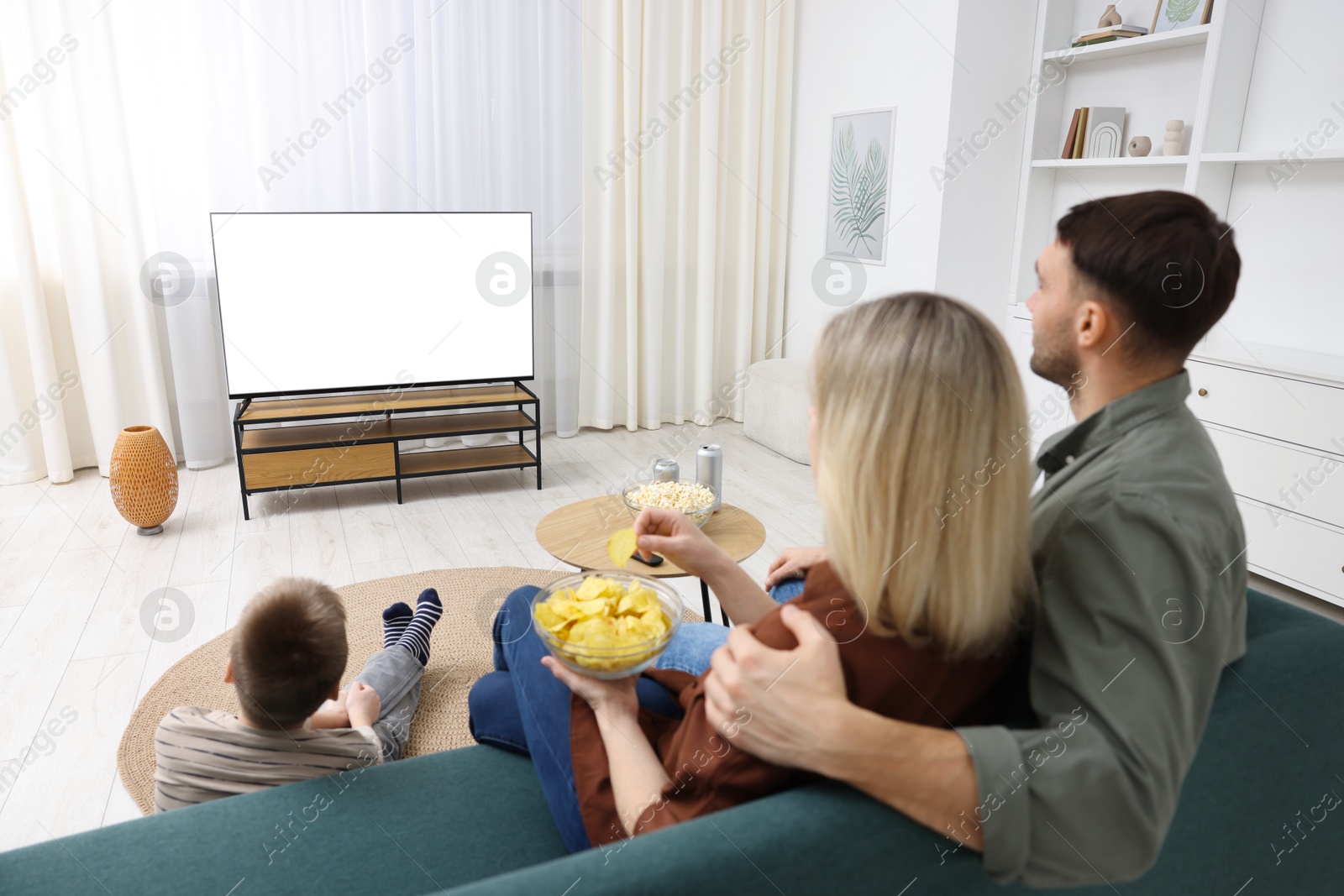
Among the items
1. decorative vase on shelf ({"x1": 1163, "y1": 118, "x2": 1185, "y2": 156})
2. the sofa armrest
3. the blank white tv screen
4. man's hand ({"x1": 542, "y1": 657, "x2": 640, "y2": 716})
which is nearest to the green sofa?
the sofa armrest

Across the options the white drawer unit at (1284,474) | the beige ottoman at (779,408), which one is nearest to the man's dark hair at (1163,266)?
the white drawer unit at (1284,474)

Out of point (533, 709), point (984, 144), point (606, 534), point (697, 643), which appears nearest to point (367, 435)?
point (606, 534)

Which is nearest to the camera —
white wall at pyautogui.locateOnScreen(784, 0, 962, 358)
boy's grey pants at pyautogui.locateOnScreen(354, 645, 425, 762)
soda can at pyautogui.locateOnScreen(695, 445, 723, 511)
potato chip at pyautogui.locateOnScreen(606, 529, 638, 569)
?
boy's grey pants at pyautogui.locateOnScreen(354, 645, 425, 762)

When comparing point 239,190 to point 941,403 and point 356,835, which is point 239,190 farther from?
point 941,403

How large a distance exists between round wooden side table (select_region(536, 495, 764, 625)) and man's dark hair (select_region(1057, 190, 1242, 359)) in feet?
3.80

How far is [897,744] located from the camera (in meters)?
0.83

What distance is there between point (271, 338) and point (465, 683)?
1.83 metres

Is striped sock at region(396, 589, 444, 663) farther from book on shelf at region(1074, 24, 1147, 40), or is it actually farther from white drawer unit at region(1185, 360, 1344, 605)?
book on shelf at region(1074, 24, 1147, 40)

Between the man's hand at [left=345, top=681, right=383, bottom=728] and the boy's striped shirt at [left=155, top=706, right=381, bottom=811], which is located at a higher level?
the boy's striped shirt at [left=155, top=706, right=381, bottom=811]

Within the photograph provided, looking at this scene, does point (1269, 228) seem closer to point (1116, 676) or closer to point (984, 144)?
point (984, 144)

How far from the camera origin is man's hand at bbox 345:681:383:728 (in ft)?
5.96

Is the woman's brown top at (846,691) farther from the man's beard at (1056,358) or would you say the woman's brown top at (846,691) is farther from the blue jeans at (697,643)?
the blue jeans at (697,643)

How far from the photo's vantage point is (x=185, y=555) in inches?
122

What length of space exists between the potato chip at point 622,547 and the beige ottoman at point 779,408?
214cm
